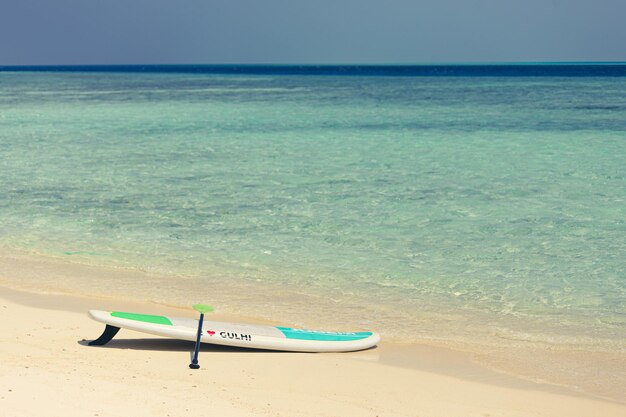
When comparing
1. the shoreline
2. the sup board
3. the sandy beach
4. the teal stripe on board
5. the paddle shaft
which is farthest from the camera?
the teal stripe on board

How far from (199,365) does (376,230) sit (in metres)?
7.29

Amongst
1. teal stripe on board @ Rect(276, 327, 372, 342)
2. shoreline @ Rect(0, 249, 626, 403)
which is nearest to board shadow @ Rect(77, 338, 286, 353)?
teal stripe on board @ Rect(276, 327, 372, 342)

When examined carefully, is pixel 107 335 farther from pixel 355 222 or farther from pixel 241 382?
pixel 355 222

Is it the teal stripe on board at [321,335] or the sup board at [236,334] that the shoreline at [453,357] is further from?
the sup board at [236,334]

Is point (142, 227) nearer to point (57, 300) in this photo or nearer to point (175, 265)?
point (175, 265)

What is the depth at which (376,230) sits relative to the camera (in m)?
14.5

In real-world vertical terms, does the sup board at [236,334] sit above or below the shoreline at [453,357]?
above

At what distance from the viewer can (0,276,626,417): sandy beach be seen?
6383 millimetres

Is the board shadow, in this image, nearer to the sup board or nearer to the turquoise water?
the sup board

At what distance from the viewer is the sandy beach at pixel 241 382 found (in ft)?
20.9

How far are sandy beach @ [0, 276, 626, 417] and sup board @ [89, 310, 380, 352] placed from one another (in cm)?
10

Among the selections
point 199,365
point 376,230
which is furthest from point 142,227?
point 199,365

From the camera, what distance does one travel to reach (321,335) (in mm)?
8531

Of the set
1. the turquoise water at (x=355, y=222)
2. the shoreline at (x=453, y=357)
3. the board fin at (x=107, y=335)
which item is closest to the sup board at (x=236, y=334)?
the board fin at (x=107, y=335)
